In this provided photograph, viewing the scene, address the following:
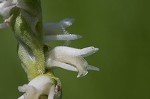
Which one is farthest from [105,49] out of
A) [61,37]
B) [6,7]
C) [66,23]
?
[6,7]

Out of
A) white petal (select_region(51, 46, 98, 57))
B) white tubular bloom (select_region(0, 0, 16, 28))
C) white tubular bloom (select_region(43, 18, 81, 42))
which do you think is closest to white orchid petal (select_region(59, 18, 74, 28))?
white tubular bloom (select_region(43, 18, 81, 42))

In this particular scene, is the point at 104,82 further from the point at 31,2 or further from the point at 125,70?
the point at 31,2

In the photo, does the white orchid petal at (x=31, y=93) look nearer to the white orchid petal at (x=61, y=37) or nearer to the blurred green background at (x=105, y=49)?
the white orchid petal at (x=61, y=37)

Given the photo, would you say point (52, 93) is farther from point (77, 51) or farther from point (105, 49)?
point (105, 49)

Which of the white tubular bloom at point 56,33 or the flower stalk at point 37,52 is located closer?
the flower stalk at point 37,52

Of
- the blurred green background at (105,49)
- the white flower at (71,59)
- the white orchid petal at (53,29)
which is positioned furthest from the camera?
the blurred green background at (105,49)

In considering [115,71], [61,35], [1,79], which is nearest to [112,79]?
[115,71]

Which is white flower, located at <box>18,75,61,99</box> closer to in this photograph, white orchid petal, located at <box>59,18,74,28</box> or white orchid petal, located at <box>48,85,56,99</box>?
white orchid petal, located at <box>48,85,56,99</box>

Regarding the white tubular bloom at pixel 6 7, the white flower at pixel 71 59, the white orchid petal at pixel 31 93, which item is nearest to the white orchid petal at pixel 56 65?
the white flower at pixel 71 59
